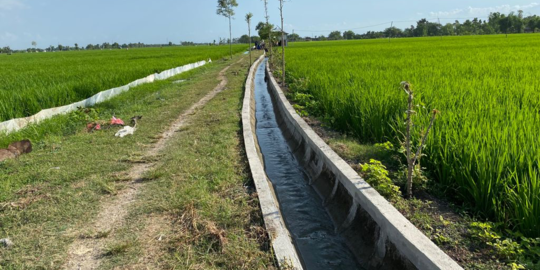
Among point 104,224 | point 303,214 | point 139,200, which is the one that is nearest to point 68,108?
point 139,200

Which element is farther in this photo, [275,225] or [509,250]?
[275,225]

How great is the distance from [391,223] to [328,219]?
3.33ft

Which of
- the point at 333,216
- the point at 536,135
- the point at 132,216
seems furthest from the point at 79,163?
the point at 536,135

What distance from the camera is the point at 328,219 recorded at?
3234 mm

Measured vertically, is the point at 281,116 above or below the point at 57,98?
below

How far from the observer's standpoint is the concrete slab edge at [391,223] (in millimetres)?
1910

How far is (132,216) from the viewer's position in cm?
288

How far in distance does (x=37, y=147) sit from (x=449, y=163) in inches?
202

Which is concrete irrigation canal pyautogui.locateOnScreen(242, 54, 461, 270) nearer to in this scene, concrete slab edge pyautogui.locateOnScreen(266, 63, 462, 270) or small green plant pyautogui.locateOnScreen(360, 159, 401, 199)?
concrete slab edge pyautogui.locateOnScreen(266, 63, 462, 270)

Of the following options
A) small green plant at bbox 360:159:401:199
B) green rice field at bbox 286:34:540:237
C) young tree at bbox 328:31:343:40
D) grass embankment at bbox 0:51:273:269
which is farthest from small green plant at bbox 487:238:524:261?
young tree at bbox 328:31:343:40

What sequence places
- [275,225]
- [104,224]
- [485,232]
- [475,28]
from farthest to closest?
[475,28] → [104,224] → [275,225] → [485,232]

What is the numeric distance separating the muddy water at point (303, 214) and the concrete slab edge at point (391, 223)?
36 centimetres

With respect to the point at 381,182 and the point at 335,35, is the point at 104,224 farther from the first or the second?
the point at 335,35

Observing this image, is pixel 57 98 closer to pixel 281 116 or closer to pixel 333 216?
pixel 281 116
